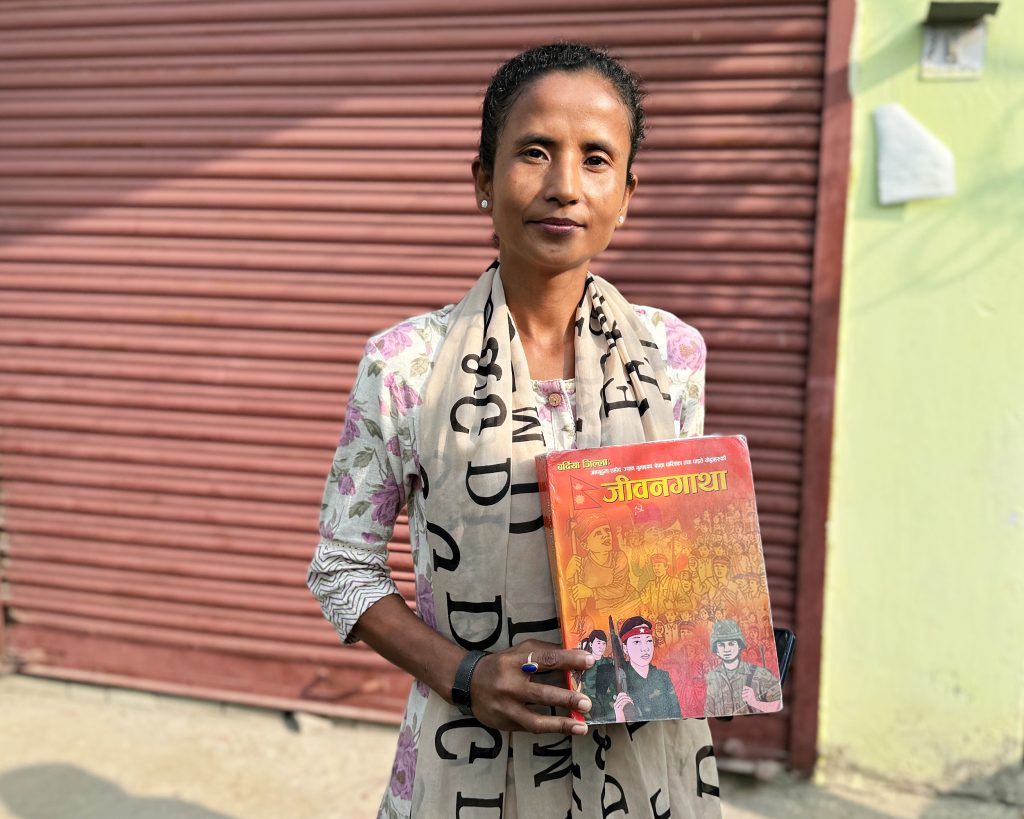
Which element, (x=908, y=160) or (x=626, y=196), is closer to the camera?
(x=626, y=196)

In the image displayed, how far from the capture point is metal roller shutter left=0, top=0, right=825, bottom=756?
3227 mm

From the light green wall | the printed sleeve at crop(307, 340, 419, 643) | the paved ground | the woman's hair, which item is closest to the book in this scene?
the printed sleeve at crop(307, 340, 419, 643)

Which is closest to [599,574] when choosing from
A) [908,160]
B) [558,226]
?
[558,226]

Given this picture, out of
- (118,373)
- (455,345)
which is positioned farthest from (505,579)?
(118,373)

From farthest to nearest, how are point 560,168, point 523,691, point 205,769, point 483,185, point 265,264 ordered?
point 265,264 < point 205,769 < point 483,185 < point 560,168 < point 523,691

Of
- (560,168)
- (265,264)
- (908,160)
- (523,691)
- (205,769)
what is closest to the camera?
(523,691)

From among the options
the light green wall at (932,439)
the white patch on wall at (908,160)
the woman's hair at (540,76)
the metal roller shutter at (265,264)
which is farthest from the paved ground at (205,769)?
the woman's hair at (540,76)

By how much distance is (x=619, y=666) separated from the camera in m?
1.28

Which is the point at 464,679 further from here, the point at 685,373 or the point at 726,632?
the point at 685,373

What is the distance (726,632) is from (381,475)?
1.90ft

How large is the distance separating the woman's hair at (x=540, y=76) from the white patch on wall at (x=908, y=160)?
6.05ft

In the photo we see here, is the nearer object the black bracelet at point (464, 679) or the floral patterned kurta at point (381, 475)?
the black bracelet at point (464, 679)

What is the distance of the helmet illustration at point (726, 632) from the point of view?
4.25ft

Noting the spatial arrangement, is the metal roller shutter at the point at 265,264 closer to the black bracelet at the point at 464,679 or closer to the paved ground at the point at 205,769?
the paved ground at the point at 205,769
